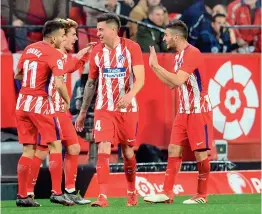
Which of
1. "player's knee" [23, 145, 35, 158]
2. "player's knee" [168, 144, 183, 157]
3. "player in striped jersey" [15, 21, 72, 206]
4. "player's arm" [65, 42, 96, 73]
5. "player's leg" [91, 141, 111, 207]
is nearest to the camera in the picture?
"player's leg" [91, 141, 111, 207]

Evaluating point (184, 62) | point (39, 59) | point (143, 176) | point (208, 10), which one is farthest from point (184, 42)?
point (208, 10)

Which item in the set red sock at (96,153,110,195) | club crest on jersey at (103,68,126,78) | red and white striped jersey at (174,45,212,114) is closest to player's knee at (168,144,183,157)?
red and white striped jersey at (174,45,212,114)

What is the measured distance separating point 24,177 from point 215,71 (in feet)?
16.8

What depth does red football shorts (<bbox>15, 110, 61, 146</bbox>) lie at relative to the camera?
11859 mm

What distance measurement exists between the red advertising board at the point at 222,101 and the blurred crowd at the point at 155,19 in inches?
28.5

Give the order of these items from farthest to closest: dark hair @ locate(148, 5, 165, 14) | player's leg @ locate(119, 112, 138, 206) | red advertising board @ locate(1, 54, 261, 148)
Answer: dark hair @ locate(148, 5, 165, 14) → red advertising board @ locate(1, 54, 261, 148) → player's leg @ locate(119, 112, 138, 206)

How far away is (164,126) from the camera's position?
15.9 metres

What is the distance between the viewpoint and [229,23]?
58.2ft

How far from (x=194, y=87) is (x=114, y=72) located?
3.18 ft

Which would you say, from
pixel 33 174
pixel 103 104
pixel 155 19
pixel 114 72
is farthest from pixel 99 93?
pixel 155 19

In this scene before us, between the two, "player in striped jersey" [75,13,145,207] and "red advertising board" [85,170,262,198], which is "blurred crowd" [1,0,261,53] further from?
"player in striped jersey" [75,13,145,207]

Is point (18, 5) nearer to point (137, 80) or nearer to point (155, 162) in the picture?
point (155, 162)

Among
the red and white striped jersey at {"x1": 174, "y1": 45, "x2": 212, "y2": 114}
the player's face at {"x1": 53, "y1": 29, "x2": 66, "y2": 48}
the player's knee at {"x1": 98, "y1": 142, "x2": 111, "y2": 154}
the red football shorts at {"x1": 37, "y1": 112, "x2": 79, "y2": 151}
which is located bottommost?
the player's knee at {"x1": 98, "y1": 142, "x2": 111, "y2": 154}

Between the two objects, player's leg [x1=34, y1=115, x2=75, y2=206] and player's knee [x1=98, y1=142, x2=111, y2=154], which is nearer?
player's knee [x1=98, y1=142, x2=111, y2=154]
